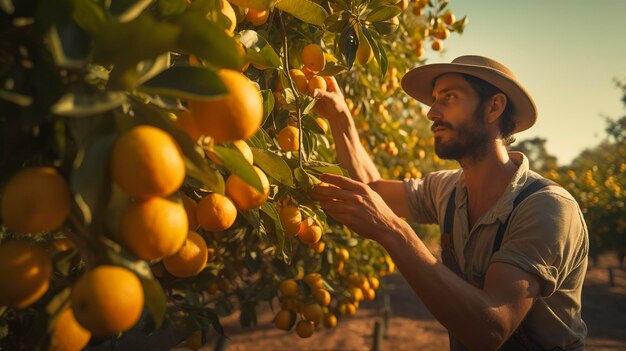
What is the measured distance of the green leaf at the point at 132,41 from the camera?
425mm

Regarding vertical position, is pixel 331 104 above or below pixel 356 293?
above

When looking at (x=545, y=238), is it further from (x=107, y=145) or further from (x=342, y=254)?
(x=107, y=145)

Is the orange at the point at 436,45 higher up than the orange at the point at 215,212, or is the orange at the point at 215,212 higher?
the orange at the point at 436,45

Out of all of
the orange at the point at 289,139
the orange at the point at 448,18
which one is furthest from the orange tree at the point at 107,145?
the orange at the point at 448,18

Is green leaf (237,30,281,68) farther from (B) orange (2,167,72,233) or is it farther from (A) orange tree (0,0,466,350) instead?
(B) orange (2,167,72,233)

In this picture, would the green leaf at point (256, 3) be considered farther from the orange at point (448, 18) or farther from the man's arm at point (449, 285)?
the orange at point (448, 18)

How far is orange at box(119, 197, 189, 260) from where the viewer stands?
46 cm

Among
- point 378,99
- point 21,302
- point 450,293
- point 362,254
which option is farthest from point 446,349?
point 21,302

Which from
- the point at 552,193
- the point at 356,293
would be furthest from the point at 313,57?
the point at 356,293

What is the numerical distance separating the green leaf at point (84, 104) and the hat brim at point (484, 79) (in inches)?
71.5

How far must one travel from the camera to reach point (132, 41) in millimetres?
442

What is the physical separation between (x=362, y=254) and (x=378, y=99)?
3.55 feet

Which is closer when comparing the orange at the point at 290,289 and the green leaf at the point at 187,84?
the green leaf at the point at 187,84

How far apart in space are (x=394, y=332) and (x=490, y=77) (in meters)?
5.22
